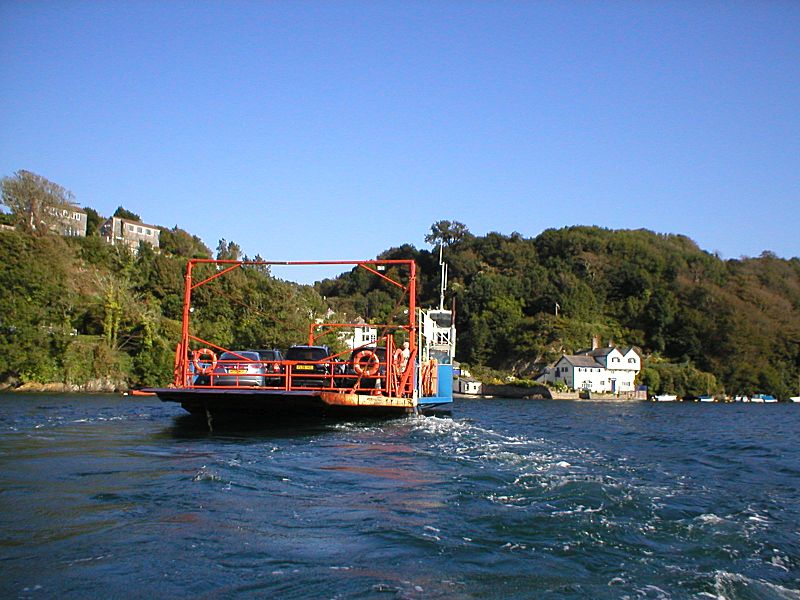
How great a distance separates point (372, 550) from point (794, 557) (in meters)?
4.09

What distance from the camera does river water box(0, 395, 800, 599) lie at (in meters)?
5.93

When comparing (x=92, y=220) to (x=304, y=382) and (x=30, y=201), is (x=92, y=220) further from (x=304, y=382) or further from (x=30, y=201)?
(x=304, y=382)

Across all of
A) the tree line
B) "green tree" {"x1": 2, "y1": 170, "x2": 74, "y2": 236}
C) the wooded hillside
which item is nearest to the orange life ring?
the tree line

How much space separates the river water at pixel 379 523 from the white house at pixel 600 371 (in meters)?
75.5

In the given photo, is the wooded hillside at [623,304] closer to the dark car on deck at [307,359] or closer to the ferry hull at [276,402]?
the dark car on deck at [307,359]

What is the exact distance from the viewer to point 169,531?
7184mm

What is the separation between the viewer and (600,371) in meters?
90.4

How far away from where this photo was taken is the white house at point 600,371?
293 ft

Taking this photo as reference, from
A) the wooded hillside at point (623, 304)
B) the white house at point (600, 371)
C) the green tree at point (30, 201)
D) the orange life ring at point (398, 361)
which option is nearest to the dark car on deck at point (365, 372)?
the orange life ring at point (398, 361)

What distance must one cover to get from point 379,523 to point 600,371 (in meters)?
86.1

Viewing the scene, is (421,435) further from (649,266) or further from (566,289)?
(649,266)

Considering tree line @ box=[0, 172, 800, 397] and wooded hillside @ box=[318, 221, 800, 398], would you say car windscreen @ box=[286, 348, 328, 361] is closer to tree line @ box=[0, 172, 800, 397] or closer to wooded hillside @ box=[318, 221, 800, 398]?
tree line @ box=[0, 172, 800, 397]

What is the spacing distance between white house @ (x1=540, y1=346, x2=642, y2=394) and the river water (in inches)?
2973

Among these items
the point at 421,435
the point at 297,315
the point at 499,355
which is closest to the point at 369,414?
the point at 421,435
